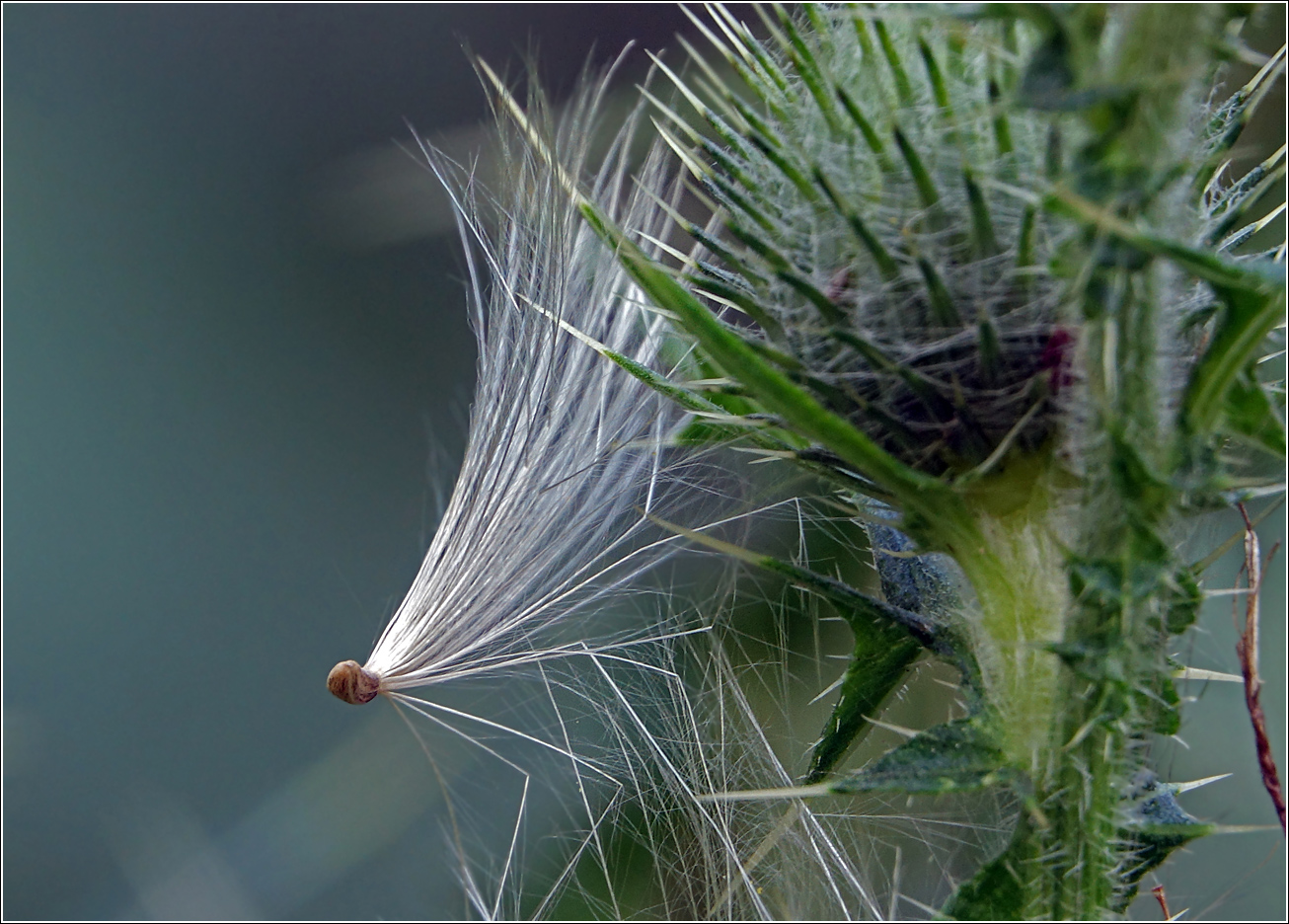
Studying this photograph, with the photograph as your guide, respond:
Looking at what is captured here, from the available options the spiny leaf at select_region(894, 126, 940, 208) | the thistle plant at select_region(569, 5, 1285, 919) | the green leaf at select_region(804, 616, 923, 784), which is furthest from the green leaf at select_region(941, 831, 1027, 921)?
the spiny leaf at select_region(894, 126, 940, 208)

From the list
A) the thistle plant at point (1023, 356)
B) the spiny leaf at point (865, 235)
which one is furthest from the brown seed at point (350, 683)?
the spiny leaf at point (865, 235)

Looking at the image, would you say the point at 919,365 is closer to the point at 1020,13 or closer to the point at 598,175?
the point at 1020,13

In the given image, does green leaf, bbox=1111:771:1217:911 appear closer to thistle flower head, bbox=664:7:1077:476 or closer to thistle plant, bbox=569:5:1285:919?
thistle plant, bbox=569:5:1285:919

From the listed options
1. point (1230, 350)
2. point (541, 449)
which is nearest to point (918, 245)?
point (1230, 350)

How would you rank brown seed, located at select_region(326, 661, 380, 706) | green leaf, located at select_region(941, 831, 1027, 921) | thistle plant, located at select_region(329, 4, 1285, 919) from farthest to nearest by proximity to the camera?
brown seed, located at select_region(326, 661, 380, 706), green leaf, located at select_region(941, 831, 1027, 921), thistle plant, located at select_region(329, 4, 1285, 919)

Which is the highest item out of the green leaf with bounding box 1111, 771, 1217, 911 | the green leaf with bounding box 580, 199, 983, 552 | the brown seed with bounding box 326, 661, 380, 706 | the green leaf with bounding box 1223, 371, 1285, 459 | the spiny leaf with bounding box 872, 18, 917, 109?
the spiny leaf with bounding box 872, 18, 917, 109

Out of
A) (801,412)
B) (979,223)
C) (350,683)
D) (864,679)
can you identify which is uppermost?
(979,223)

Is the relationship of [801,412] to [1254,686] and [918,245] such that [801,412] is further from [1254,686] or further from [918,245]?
[1254,686]

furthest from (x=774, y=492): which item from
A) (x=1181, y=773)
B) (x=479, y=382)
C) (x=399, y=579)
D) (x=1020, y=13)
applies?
(x=1181, y=773)

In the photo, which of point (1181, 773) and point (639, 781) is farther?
point (1181, 773)
